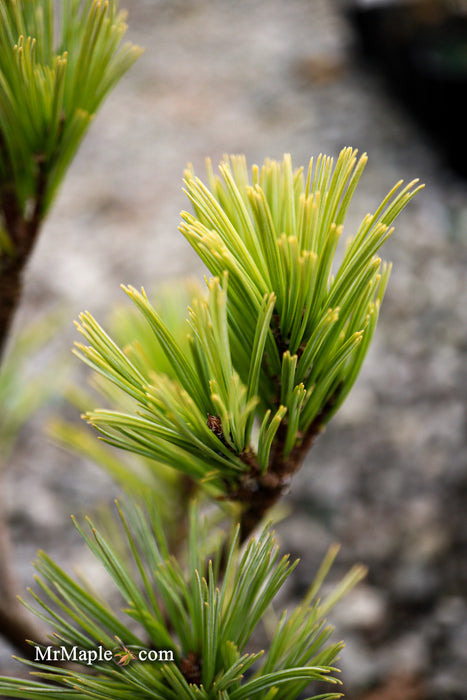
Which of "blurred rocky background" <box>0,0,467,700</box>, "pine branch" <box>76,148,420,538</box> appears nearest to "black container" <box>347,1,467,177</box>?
"blurred rocky background" <box>0,0,467,700</box>

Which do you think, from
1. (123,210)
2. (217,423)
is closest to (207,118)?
(123,210)

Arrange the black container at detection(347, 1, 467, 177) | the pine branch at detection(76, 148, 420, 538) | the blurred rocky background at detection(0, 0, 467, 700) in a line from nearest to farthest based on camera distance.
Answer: the pine branch at detection(76, 148, 420, 538) → the blurred rocky background at detection(0, 0, 467, 700) → the black container at detection(347, 1, 467, 177)

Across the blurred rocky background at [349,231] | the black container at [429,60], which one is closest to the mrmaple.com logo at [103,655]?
the blurred rocky background at [349,231]

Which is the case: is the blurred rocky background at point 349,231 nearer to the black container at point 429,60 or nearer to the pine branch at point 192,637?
the black container at point 429,60

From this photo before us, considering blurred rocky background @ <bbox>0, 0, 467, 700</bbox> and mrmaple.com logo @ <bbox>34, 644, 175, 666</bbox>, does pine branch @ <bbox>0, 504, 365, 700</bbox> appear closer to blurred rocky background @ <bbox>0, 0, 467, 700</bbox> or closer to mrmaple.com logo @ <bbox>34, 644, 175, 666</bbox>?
mrmaple.com logo @ <bbox>34, 644, 175, 666</bbox>

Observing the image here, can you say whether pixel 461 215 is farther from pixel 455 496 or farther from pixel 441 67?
pixel 455 496

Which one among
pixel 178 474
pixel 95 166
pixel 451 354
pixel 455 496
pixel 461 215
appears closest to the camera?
pixel 178 474
